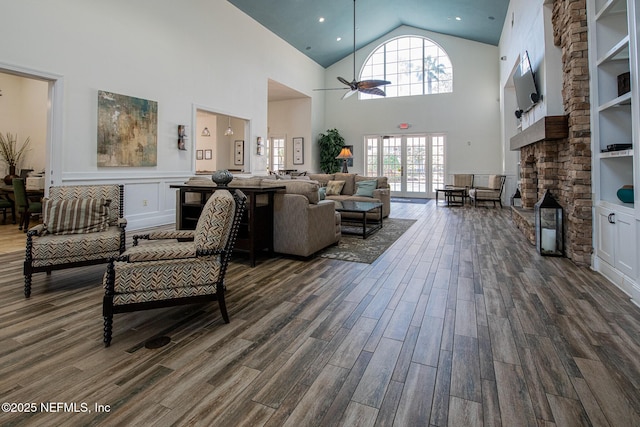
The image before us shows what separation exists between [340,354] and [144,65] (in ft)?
20.0

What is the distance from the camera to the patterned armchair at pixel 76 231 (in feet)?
9.30

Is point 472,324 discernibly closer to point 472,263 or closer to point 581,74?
point 472,263

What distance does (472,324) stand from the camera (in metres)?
2.30

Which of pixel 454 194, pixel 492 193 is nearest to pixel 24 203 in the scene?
pixel 454 194

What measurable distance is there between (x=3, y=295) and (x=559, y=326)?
166 inches

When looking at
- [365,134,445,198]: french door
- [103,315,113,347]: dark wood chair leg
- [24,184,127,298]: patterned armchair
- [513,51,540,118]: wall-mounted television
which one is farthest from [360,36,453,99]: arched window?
[103,315,113,347]: dark wood chair leg

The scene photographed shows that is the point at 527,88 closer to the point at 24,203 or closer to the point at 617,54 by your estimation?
the point at 617,54

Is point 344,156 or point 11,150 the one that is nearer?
point 11,150

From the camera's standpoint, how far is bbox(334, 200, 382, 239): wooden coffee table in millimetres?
5145

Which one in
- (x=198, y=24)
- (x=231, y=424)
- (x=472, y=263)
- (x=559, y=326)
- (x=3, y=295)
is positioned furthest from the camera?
(x=198, y=24)

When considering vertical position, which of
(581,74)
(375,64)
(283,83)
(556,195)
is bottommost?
(556,195)

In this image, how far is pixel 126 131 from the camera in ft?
18.4

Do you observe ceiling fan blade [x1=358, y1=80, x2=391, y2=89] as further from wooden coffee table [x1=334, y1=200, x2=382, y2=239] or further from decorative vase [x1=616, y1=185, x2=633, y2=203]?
decorative vase [x1=616, y1=185, x2=633, y2=203]

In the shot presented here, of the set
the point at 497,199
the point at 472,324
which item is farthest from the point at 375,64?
the point at 472,324
